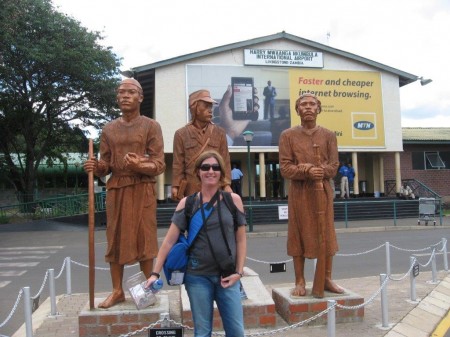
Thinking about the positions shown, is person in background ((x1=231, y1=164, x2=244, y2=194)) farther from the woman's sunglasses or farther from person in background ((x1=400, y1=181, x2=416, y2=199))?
the woman's sunglasses

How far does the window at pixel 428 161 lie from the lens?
2686cm

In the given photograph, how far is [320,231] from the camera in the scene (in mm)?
5336

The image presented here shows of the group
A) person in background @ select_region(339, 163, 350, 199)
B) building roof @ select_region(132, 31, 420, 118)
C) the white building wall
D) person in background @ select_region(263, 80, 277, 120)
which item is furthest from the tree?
person in background @ select_region(339, 163, 350, 199)

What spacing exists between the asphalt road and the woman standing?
11.5 feet

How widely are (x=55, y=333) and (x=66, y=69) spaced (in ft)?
59.4

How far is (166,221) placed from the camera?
19578 millimetres

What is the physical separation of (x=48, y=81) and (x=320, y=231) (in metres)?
20.0

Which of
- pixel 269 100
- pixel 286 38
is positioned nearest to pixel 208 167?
pixel 269 100

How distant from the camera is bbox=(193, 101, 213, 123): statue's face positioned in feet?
18.7

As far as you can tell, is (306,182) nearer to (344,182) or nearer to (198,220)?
(198,220)

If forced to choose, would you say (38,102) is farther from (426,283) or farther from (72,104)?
(426,283)

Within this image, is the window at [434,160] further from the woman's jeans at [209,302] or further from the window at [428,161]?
the woman's jeans at [209,302]

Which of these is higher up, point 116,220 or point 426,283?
point 116,220

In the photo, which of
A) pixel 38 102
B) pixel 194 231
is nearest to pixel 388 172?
pixel 38 102
